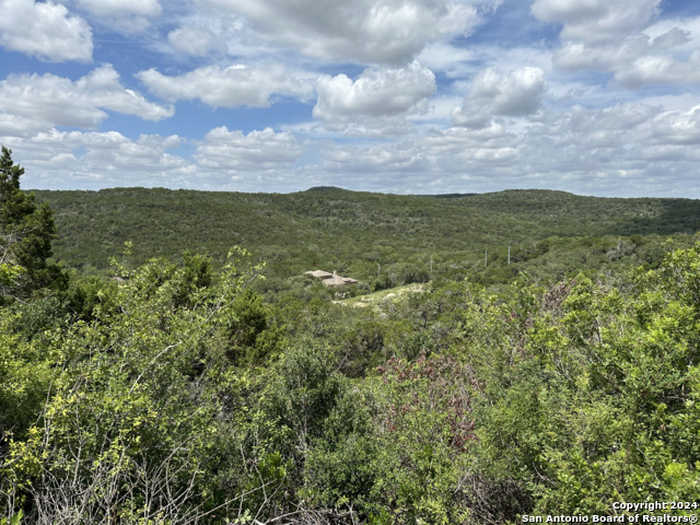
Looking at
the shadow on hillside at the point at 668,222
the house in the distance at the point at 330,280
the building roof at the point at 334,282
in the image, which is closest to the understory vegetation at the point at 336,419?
the building roof at the point at 334,282

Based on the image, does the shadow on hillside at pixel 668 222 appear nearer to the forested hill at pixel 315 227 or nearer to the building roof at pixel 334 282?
the forested hill at pixel 315 227

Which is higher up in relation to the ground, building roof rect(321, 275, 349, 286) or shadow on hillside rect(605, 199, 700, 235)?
shadow on hillside rect(605, 199, 700, 235)

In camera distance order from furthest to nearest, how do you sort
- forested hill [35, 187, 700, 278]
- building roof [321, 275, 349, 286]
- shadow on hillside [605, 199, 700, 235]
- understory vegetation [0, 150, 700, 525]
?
shadow on hillside [605, 199, 700, 235]
forested hill [35, 187, 700, 278]
building roof [321, 275, 349, 286]
understory vegetation [0, 150, 700, 525]

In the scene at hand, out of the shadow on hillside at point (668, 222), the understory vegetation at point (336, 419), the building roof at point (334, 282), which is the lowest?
the building roof at point (334, 282)

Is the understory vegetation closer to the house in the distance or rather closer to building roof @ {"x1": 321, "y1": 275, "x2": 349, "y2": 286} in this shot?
building roof @ {"x1": 321, "y1": 275, "x2": 349, "y2": 286}

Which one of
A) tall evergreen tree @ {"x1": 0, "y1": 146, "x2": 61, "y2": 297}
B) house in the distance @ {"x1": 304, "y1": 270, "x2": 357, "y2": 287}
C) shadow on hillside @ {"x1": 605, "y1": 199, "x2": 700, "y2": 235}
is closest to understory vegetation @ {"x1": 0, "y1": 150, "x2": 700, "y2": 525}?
tall evergreen tree @ {"x1": 0, "y1": 146, "x2": 61, "y2": 297}

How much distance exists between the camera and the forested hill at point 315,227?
352 ft

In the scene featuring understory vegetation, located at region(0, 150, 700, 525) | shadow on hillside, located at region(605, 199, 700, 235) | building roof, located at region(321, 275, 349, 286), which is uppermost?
shadow on hillside, located at region(605, 199, 700, 235)

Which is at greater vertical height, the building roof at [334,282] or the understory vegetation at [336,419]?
the understory vegetation at [336,419]

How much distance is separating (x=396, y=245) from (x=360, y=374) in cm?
12152

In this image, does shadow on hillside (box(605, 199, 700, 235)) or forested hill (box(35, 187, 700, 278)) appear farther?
shadow on hillside (box(605, 199, 700, 235))

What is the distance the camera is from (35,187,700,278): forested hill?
107 m

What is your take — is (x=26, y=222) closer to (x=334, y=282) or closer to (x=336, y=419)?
(x=336, y=419)

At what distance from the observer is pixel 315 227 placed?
173m
